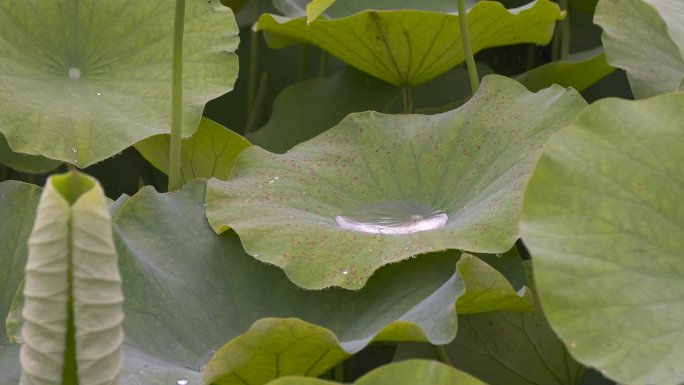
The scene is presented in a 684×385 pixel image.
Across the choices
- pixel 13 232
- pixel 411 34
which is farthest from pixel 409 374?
pixel 411 34

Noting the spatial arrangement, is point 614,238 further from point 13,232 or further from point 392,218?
point 13,232

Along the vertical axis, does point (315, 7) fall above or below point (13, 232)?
above

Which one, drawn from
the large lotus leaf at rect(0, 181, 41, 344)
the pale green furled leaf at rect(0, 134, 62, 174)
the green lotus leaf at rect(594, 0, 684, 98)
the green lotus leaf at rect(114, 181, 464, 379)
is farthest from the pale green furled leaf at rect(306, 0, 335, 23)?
the pale green furled leaf at rect(0, 134, 62, 174)

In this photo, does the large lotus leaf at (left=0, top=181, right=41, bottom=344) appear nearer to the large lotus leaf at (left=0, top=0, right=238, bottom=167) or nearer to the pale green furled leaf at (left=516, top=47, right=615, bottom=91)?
the large lotus leaf at (left=0, top=0, right=238, bottom=167)

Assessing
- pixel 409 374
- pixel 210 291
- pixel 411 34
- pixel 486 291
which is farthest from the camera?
pixel 411 34

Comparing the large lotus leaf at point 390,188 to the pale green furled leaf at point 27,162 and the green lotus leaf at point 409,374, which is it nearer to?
the green lotus leaf at point 409,374

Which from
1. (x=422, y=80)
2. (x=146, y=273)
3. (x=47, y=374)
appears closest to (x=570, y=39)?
(x=422, y=80)
